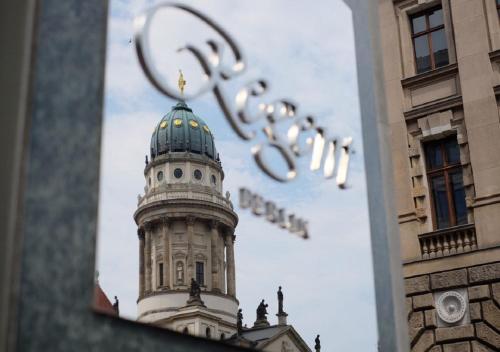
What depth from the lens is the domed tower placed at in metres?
11.9

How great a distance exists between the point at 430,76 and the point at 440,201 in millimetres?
3296

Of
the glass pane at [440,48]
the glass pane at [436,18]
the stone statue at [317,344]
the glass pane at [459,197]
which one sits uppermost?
the glass pane at [436,18]

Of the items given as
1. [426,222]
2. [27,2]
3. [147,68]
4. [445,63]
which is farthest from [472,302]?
[27,2]

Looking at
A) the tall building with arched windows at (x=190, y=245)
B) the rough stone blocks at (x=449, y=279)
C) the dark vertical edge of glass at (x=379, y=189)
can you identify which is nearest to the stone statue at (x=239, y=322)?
the tall building with arched windows at (x=190, y=245)

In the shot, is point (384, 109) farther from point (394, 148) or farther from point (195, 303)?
point (394, 148)

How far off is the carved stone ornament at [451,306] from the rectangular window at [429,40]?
608cm

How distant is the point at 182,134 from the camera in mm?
13273

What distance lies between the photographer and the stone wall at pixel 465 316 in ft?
64.9

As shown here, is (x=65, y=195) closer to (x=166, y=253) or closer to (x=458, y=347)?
(x=166, y=253)

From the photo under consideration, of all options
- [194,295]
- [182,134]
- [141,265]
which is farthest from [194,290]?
[182,134]

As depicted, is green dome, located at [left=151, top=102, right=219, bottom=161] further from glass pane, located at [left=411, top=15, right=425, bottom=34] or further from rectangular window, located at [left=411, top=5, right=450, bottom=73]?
glass pane, located at [left=411, top=15, right=425, bottom=34]

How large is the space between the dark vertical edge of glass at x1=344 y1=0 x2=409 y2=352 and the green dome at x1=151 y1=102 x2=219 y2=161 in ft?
9.53

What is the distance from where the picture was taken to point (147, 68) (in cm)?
1023

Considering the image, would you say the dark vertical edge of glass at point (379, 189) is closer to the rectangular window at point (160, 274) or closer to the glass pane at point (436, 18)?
the rectangular window at point (160, 274)
